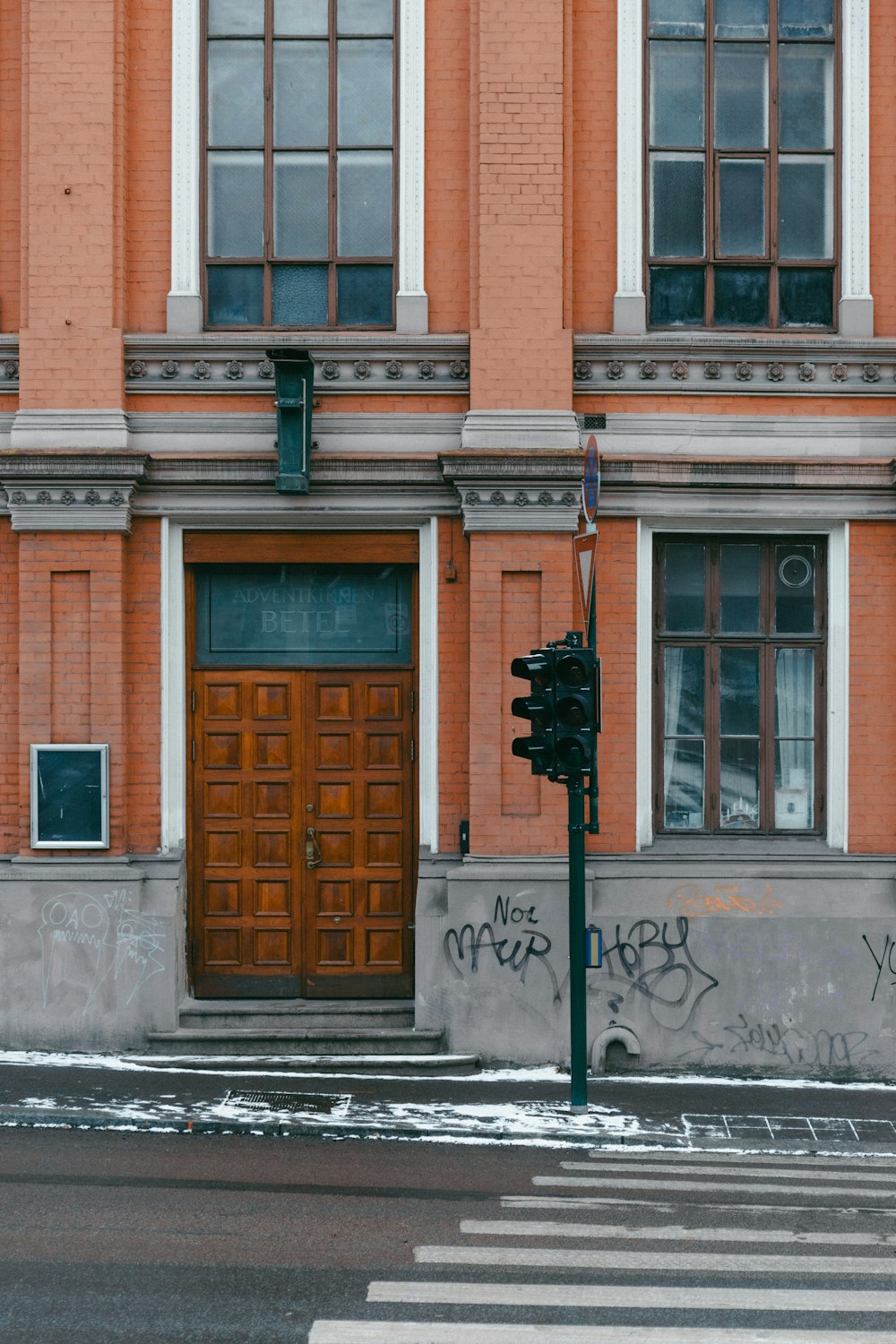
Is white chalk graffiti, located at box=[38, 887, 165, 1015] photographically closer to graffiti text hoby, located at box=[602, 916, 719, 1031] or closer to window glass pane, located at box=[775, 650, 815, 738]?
graffiti text hoby, located at box=[602, 916, 719, 1031]

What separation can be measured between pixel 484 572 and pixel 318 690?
70.6 inches

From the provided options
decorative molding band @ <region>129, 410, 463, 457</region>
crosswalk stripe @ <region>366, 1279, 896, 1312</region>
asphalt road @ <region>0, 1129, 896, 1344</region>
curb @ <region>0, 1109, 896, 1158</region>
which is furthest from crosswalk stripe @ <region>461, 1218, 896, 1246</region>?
decorative molding band @ <region>129, 410, 463, 457</region>

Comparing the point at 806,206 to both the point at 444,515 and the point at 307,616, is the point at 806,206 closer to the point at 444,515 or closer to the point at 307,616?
the point at 444,515

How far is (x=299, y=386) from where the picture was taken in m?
11.1

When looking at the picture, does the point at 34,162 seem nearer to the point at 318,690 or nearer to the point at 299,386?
the point at 299,386

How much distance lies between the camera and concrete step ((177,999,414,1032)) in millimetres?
11367

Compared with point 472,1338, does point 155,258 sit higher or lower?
higher

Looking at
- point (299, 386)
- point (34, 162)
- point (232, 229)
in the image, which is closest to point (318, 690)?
point (299, 386)

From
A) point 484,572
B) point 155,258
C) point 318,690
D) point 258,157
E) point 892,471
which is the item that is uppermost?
point 258,157

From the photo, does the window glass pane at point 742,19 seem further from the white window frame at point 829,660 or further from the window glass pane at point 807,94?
the white window frame at point 829,660

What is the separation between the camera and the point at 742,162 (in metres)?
11.7

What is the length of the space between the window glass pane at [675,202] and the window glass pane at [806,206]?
69cm

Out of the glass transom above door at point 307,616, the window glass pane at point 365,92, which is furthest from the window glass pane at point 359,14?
the glass transom above door at point 307,616

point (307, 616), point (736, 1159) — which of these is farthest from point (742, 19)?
point (736, 1159)
